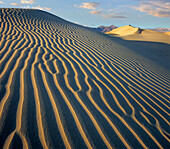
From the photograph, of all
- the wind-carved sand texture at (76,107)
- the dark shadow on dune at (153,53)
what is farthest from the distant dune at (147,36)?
the wind-carved sand texture at (76,107)

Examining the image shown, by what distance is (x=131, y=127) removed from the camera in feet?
6.04

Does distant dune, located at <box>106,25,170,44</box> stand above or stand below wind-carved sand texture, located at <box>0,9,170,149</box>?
above

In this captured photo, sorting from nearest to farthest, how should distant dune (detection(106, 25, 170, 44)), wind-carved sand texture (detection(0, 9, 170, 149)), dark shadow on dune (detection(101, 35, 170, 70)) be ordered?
wind-carved sand texture (detection(0, 9, 170, 149)) → dark shadow on dune (detection(101, 35, 170, 70)) → distant dune (detection(106, 25, 170, 44))

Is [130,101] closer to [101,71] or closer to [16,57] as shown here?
[101,71]

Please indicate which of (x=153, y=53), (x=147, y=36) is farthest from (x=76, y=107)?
(x=147, y=36)

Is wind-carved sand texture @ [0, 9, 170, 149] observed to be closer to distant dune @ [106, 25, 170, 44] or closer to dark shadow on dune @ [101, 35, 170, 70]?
dark shadow on dune @ [101, 35, 170, 70]

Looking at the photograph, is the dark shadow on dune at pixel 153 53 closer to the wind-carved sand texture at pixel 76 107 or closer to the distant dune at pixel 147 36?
the wind-carved sand texture at pixel 76 107

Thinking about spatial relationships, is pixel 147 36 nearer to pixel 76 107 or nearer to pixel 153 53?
pixel 153 53

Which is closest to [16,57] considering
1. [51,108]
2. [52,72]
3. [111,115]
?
[52,72]

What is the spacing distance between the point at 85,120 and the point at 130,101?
1.02 meters

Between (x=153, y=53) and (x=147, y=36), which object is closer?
(x=153, y=53)

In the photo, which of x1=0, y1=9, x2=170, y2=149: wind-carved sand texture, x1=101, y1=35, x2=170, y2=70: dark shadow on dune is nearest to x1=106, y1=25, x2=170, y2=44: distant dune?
x1=101, y1=35, x2=170, y2=70: dark shadow on dune

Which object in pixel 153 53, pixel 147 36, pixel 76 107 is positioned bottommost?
pixel 153 53

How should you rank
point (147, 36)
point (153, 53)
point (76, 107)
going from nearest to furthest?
1. point (76, 107)
2. point (153, 53)
3. point (147, 36)
